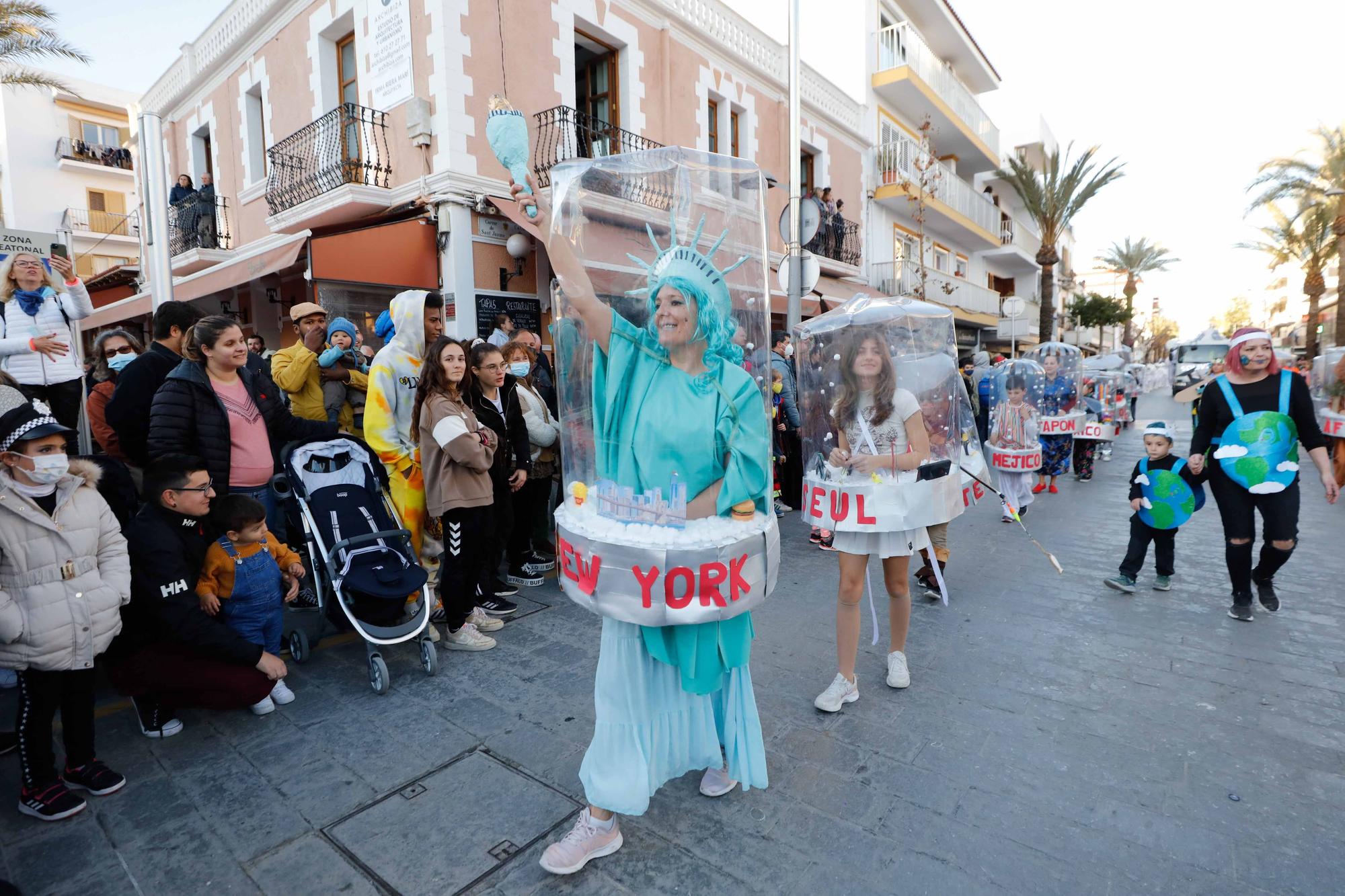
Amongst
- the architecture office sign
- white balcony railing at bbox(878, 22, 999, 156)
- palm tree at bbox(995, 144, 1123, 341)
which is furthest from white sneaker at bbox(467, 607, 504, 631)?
palm tree at bbox(995, 144, 1123, 341)

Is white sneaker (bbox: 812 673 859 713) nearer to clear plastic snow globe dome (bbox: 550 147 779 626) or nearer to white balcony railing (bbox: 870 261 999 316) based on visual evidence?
clear plastic snow globe dome (bbox: 550 147 779 626)

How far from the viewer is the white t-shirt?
3.47 m

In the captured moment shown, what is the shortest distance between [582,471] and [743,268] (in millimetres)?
950

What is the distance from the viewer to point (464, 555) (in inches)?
163

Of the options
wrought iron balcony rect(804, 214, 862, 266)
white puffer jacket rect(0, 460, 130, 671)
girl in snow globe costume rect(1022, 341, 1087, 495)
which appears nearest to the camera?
white puffer jacket rect(0, 460, 130, 671)

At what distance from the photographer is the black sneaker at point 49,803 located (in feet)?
8.55

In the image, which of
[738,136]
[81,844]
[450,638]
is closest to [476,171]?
[738,136]

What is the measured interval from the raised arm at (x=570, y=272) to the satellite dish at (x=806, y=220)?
6.13 m

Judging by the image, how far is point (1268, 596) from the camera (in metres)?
4.67

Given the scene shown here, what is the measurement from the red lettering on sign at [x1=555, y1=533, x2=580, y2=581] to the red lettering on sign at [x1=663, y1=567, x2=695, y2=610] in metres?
0.34

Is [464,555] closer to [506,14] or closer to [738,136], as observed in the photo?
[506,14]

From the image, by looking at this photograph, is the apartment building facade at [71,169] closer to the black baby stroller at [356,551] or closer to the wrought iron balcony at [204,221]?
the wrought iron balcony at [204,221]

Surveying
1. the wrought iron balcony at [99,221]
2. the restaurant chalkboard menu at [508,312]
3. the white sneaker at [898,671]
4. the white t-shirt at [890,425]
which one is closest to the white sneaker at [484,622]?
the white sneaker at [898,671]

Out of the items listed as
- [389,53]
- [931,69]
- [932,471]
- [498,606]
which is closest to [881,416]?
[932,471]
